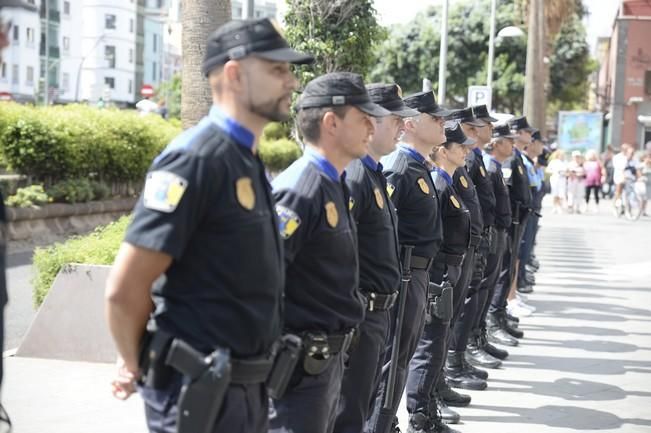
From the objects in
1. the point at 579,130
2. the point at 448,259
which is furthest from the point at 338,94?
the point at 579,130

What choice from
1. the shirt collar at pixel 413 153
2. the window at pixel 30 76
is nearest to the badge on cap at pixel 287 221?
the shirt collar at pixel 413 153

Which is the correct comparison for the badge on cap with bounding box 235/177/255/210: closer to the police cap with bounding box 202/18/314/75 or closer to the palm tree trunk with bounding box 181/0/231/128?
the police cap with bounding box 202/18/314/75

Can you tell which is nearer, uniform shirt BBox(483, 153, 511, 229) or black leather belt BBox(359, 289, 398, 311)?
black leather belt BBox(359, 289, 398, 311)

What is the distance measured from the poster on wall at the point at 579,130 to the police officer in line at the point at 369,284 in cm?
3929

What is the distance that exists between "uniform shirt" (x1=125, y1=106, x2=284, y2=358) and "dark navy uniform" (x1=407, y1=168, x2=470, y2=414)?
3.65 metres

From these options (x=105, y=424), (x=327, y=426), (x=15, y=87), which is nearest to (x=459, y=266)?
(x=105, y=424)

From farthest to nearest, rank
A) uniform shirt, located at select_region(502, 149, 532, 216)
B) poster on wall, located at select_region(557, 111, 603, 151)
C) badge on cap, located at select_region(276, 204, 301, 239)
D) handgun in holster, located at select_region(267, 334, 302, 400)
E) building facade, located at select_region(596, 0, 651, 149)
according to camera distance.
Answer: building facade, located at select_region(596, 0, 651, 149)
poster on wall, located at select_region(557, 111, 603, 151)
uniform shirt, located at select_region(502, 149, 532, 216)
badge on cap, located at select_region(276, 204, 301, 239)
handgun in holster, located at select_region(267, 334, 302, 400)

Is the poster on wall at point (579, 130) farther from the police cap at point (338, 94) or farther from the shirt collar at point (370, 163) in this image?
the police cap at point (338, 94)

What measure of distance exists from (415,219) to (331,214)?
7.33 feet

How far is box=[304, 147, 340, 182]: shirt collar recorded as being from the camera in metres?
4.64

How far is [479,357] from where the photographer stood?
980cm

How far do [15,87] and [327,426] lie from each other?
266 feet

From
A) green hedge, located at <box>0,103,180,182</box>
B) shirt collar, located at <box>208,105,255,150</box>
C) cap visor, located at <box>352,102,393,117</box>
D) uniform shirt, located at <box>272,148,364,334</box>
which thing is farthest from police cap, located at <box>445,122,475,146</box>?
green hedge, located at <box>0,103,180,182</box>

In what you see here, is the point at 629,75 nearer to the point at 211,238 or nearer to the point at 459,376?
the point at 459,376
